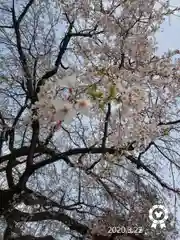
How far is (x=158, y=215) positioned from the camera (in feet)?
18.7

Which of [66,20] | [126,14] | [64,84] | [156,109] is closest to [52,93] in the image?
[64,84]

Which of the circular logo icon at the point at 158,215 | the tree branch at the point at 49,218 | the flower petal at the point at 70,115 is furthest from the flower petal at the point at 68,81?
the tree branch at the point at 49,218

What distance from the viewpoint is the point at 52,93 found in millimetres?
1270

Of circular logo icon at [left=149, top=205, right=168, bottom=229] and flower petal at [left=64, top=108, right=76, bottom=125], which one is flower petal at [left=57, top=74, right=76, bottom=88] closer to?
flower petal at [left=64, top=108, right=76, bottom=125]

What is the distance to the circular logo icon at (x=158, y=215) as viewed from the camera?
5249 mm

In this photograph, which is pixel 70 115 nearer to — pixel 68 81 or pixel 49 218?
pixel 68 81

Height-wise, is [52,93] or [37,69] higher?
[37,69]

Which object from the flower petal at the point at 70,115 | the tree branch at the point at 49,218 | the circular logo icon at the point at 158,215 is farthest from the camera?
the tree branch at the point at 49,218

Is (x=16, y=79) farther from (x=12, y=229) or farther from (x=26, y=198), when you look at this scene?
(x=12, y=229)

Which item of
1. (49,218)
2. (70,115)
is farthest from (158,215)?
(70,115)

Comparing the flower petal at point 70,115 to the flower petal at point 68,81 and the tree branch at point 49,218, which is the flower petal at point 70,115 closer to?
the flower petal at point 68,81

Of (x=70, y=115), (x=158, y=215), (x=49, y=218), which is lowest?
(x=70, y=115)

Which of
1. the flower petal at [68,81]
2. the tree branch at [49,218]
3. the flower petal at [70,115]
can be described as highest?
the tree branch at [49,218]

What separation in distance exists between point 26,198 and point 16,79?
1.81 metres
